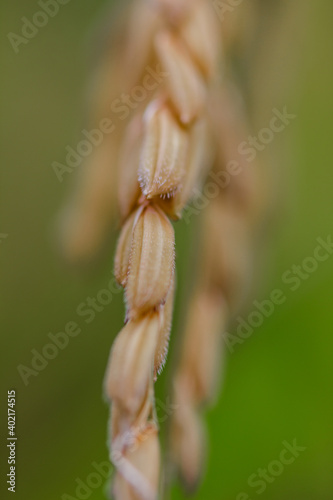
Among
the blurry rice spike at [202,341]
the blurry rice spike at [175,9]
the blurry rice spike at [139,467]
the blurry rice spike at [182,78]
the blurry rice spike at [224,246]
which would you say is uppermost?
the blurry rice spike at [175,9]

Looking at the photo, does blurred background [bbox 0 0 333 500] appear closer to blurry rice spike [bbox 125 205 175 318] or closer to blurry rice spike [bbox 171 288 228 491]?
blurry rice spike [bbox 171 288 228 491]

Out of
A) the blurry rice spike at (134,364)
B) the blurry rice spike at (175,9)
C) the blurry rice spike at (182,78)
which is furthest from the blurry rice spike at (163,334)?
the blurry rice spike at (175,9)

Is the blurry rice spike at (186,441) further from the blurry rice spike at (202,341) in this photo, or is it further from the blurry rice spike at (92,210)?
the blurry rice spike at (92,210)

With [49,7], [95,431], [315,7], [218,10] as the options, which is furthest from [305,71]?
[95,431]

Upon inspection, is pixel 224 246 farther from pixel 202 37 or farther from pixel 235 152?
pixel 202 37

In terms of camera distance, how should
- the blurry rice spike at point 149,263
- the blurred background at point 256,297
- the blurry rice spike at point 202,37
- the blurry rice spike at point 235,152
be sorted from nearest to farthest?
the blurry rice spike at point 149,263 < the blurry rice spike at point 202,37 < the blurry rice spike at point 235,152 < the blurred background at point 256,297

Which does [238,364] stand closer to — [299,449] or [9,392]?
[299,449]

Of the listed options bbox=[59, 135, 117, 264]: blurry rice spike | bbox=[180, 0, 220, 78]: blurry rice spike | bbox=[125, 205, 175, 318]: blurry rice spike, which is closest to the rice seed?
bbox=[125, 205, 175, 318]: blurry rice spike
